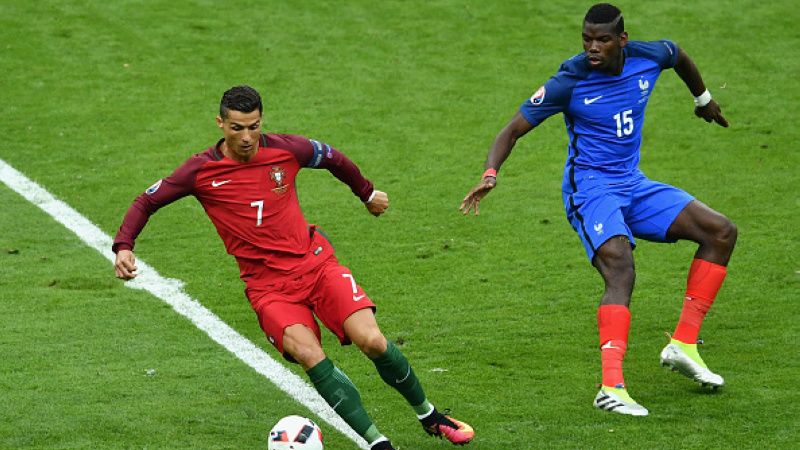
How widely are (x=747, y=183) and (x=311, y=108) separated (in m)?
4.48

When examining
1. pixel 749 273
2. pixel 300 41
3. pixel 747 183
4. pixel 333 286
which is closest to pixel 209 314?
pixel 333 286

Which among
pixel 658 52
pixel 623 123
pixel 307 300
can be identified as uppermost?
pixel 658 52

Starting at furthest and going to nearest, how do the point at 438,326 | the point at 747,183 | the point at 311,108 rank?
the point at 311,108 < the point at 747,183 < the point at 438,326

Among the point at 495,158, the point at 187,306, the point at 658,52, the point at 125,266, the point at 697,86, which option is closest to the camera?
the point at 125,266

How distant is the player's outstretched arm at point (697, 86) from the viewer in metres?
9.33

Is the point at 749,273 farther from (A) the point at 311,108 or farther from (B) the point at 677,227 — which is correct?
(A) the point at 311,108

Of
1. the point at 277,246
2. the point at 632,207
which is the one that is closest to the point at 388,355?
the point at 277,246

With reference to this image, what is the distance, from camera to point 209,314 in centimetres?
995

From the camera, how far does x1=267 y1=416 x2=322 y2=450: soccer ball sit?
23.3ft

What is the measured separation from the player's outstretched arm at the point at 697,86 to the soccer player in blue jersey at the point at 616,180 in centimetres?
45

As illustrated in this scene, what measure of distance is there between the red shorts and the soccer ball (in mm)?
504

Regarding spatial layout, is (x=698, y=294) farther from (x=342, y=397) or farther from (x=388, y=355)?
(x=342, y=397)

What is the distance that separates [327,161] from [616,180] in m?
1.87

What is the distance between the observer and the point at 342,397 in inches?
288
